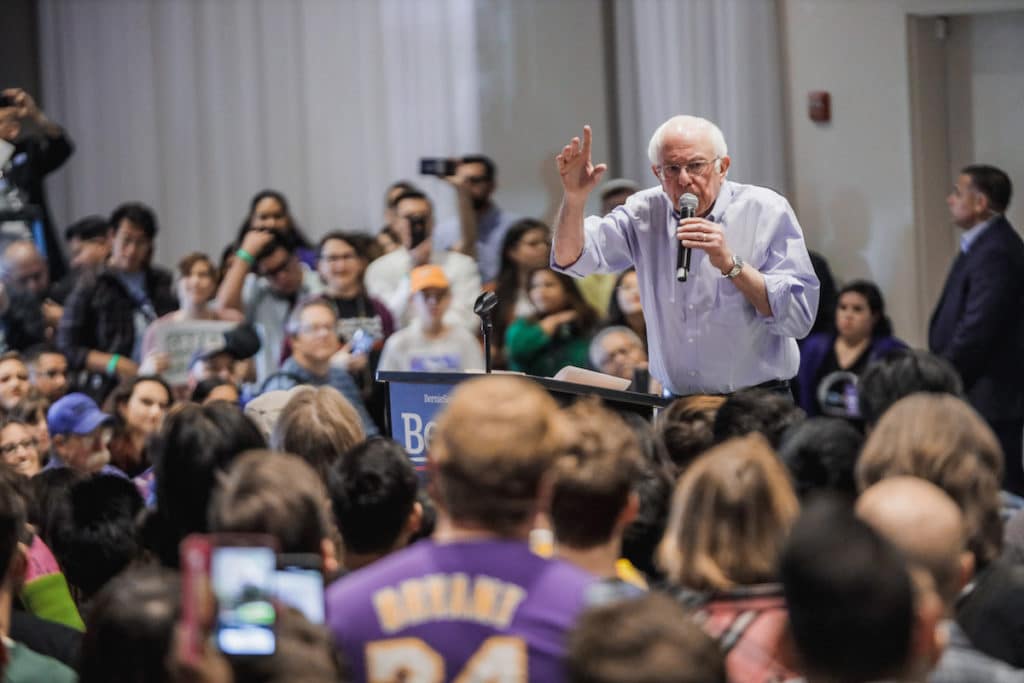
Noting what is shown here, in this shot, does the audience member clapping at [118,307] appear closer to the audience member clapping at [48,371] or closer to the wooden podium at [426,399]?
the audience member clapping at [48,371]

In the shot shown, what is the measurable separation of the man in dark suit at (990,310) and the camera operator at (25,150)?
3903 millimetres

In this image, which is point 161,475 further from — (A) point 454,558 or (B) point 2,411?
(B) point 2,411

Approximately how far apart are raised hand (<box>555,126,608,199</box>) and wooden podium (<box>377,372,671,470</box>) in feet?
1.63

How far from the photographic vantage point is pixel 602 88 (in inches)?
327

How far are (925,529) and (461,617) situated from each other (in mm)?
663

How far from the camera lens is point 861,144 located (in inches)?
292

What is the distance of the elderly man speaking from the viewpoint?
159 inches

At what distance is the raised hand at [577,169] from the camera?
4008 millimetres

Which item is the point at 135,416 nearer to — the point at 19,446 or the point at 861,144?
the point at 19,446

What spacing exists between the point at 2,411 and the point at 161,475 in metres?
2.67

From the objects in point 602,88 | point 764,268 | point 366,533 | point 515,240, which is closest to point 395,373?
point 764,268

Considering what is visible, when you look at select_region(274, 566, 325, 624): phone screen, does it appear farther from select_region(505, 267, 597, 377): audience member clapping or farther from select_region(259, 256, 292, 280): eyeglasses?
select_region(259, 256, 292, 280): eyeglasses

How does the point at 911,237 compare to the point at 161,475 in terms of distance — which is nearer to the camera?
the point at 161,475

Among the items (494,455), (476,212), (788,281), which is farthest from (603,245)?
(476,212)
